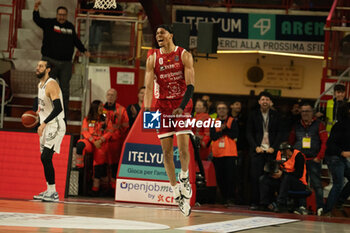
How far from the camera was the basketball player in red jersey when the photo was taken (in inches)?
321

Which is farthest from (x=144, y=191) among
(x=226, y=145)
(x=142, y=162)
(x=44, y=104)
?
(x=44, y=104)

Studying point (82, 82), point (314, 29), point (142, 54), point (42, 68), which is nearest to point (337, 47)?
point (314, 29)

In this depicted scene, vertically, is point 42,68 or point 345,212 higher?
point 42,68

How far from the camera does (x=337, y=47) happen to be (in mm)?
14289

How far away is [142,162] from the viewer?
37.6 feet

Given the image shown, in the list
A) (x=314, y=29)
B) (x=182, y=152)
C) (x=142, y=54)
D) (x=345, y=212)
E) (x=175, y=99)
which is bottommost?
(x=345, y=212)

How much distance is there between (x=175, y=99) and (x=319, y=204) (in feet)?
12.9

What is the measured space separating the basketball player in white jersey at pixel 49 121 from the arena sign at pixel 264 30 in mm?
7302

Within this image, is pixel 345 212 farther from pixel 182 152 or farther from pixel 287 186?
pixel 182 152

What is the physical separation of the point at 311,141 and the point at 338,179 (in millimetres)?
885

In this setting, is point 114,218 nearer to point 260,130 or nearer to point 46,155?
point 46,155

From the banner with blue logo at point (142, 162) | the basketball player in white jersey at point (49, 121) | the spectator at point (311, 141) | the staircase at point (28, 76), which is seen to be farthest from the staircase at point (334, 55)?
A: the basketball player in white jersey at point (49, 121)

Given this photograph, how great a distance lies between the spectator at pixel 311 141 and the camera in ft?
36.7

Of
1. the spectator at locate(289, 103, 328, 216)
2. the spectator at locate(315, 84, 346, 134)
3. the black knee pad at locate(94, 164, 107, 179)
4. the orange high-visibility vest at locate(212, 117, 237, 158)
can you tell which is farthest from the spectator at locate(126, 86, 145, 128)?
the spectator at locate(315, 84, 346, 134)
